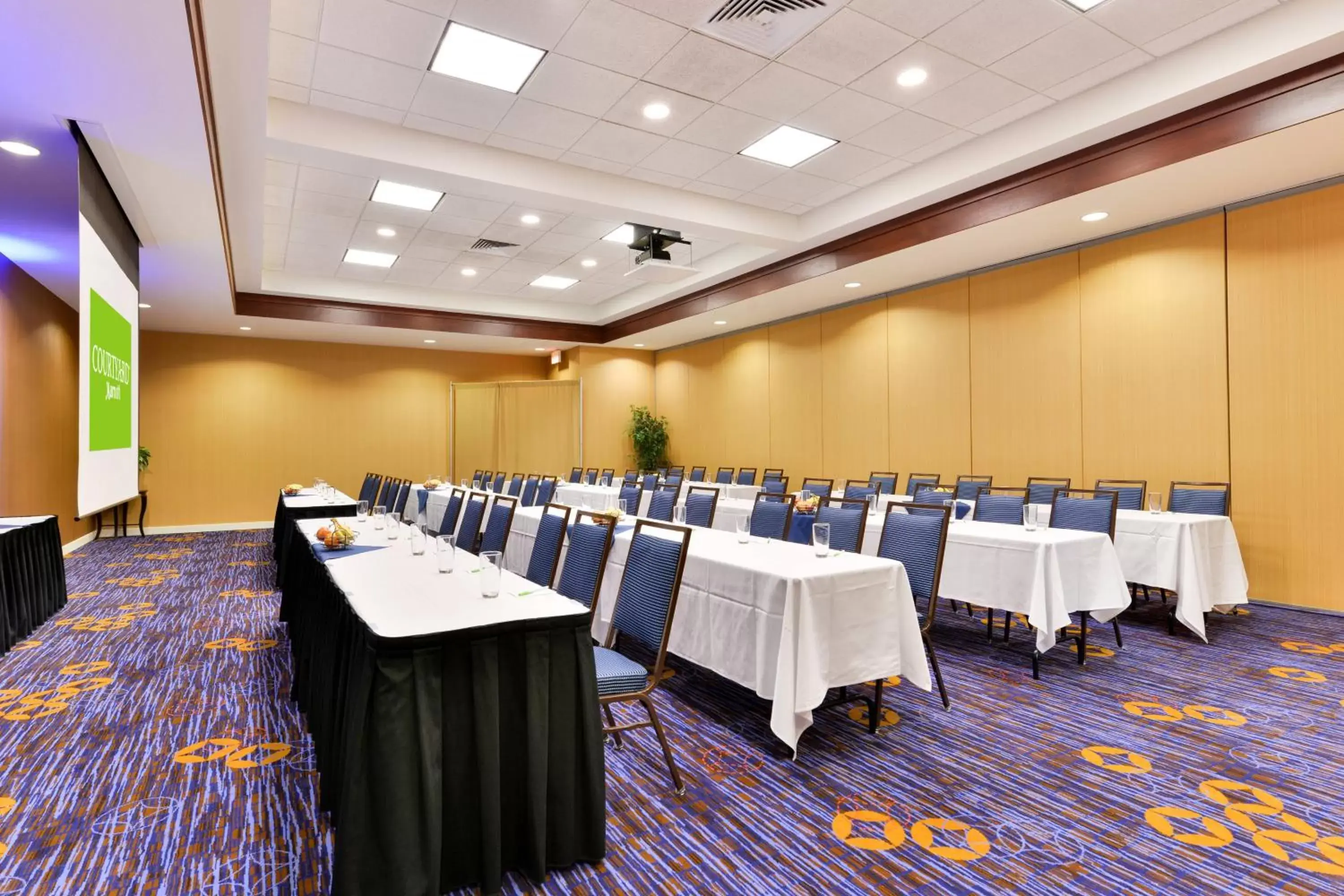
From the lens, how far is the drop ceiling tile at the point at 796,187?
22.0 feet

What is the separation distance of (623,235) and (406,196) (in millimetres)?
2460

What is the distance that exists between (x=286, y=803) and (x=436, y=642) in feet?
4.11

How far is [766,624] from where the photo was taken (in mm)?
2926

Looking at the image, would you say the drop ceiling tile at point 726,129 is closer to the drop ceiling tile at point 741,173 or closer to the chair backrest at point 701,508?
the drop ceiling tile at point 741,173

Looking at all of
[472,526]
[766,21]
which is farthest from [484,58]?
[472,526]

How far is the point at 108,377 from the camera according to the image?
5098mm

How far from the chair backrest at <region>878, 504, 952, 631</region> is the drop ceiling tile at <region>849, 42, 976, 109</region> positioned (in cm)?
299

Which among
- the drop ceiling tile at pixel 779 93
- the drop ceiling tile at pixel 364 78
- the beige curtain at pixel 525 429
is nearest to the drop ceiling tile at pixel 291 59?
the drop ceiling tile at pixel 364 78

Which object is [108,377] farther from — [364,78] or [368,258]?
[368,258]

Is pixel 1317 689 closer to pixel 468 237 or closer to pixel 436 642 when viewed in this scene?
pixel 436 642

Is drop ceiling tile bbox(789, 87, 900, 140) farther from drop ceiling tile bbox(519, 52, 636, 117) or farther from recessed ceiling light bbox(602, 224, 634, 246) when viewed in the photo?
recessed ceiling light bbox(602, 224, 634, 246)

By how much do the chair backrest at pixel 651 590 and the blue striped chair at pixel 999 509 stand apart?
2985 mm

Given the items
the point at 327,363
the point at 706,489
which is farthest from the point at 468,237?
the point at 327,363

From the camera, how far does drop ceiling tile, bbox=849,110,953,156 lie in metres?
5.55
